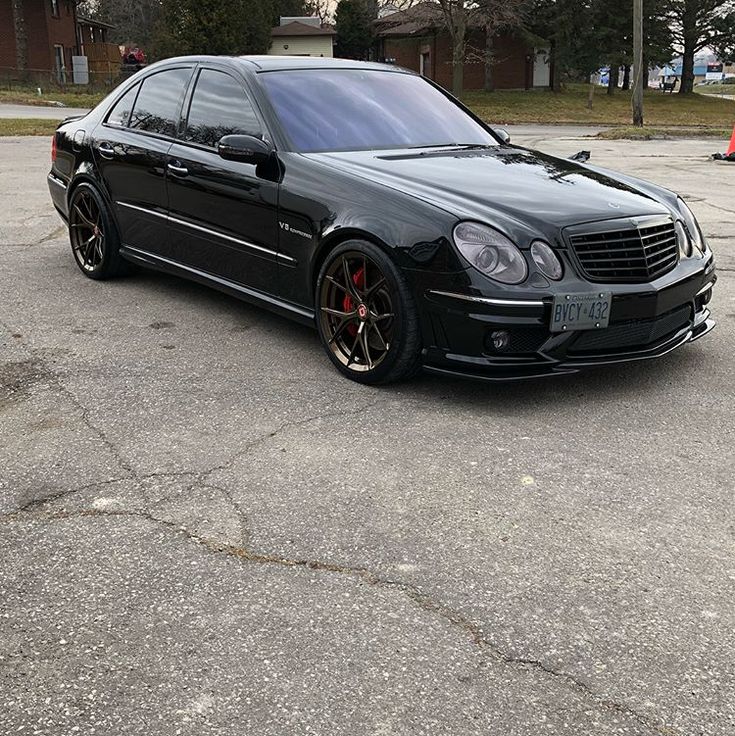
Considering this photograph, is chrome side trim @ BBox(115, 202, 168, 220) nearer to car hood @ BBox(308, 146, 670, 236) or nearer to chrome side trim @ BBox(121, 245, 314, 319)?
chrome side trim @ BBox(121, 245, 314, 319)

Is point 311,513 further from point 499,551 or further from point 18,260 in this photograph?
point 18,260

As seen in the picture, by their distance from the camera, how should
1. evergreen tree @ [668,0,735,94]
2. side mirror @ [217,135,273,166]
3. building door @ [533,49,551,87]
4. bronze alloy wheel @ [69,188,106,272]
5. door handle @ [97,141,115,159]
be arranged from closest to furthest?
1. side mirror @ [217,135,273,166]
2. door handle @ [97,141,115,159]
3. bronze alloy wheel @ [69,188,106,272]
4. evergreen tree @ [668,0,735,94]
5. building door @ [533,49,551,87]

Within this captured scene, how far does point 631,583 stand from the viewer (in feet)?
9.20

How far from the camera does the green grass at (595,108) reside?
33.3 m

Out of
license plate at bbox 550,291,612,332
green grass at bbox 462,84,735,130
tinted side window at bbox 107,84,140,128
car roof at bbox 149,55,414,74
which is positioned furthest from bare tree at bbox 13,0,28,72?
license plate at bbox 550,291,612,332

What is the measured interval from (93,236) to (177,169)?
1344mm

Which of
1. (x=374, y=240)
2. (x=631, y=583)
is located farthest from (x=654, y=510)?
(x=374, y=240)

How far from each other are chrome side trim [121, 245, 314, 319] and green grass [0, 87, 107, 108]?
27.8 meters

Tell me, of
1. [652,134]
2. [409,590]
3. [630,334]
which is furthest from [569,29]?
[409,590]

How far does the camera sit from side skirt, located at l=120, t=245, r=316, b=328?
4.96 metres

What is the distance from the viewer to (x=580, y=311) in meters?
4.10

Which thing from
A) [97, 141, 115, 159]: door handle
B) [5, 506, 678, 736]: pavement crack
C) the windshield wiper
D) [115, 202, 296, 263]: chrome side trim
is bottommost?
[5, 506, 678, 736]: pavement crack

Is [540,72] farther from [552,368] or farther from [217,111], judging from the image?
[552,368]

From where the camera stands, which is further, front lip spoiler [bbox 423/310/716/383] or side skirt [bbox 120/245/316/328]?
side skirt [bbox 120/245/316/328]
